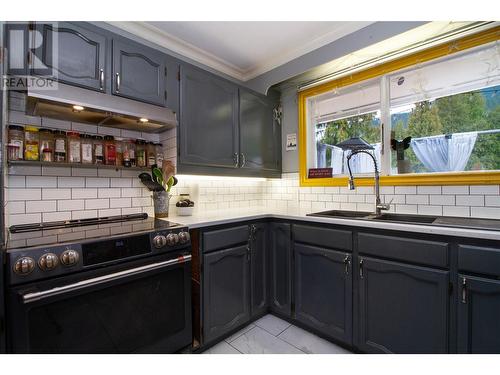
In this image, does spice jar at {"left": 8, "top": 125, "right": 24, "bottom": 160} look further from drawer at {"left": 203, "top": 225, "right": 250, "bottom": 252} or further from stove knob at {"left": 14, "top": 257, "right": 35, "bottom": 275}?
drawer at {"left": 203, "top": 225, "right": 250, "bottom": 252}

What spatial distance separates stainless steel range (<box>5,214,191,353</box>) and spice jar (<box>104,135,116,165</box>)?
0.42 m

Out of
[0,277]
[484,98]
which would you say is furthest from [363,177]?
[0,277]

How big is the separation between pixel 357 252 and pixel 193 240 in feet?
3.54

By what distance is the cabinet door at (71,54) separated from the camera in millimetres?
1267

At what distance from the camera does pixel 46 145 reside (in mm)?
1440

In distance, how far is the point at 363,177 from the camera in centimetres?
213

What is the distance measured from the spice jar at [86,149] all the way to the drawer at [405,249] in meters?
1.83

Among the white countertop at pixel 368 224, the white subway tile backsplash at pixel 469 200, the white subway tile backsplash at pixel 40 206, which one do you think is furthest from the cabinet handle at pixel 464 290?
the white subway tile backsplash at pixel 40 206

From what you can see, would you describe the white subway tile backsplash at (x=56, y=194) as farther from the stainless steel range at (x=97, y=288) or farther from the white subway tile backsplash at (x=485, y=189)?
the white subway tile backsplash at (x=485, y=189)

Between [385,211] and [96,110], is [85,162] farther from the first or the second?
[385,211]

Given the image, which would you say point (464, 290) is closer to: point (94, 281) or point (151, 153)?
point (94, 281)

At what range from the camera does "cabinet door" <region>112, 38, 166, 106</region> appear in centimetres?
152

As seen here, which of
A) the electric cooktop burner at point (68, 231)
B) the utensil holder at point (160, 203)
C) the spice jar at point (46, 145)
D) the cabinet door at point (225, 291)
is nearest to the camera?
the electric cooktop burner at point (68, 231)

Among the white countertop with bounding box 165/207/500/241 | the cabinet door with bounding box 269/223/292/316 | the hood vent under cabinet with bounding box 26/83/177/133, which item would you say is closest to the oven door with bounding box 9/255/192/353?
the white countertop with bounding box 165/207/500/241
